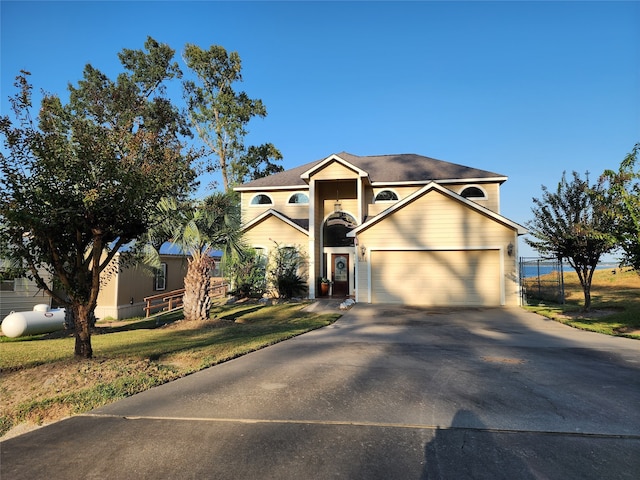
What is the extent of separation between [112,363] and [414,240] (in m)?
13.9

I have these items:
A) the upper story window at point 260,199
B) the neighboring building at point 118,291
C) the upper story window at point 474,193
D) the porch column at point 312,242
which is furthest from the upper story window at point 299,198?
the upper story window at point 474,193

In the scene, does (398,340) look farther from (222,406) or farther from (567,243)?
(567,243)

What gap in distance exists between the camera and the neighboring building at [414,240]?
675 inches

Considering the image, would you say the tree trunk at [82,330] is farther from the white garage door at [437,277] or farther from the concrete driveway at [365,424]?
the white garage door at [437,277]

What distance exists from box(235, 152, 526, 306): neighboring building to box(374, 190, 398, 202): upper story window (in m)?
0.07

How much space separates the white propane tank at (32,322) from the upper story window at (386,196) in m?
16.2

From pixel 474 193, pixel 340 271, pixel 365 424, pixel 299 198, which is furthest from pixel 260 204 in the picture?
pixel 365 424

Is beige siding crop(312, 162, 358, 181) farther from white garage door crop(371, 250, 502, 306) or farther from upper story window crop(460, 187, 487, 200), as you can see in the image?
upper story window crop(460, 187, 487, 200)

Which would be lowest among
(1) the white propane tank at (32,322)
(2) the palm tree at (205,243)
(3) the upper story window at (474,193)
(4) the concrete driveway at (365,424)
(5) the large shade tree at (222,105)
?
(1) the white propane tank at (32,322)

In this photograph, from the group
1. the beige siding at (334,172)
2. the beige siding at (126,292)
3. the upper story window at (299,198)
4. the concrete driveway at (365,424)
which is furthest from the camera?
the upper story window at (299,198)

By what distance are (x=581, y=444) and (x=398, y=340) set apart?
5.82m

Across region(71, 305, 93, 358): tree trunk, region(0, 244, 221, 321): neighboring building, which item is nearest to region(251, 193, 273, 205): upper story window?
region(0, 244, 221, 321): neighboring building

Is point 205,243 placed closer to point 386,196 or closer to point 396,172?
point 386,196

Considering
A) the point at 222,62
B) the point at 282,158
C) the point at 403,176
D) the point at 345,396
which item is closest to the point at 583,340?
the point at 345,396
